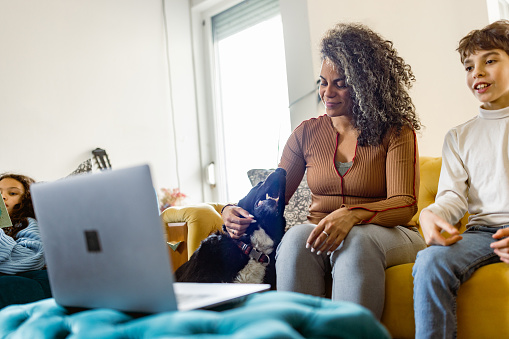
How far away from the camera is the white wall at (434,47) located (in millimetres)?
2807

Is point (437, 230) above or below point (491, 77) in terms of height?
below

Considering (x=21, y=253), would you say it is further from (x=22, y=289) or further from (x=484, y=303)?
(x=484, y=303)

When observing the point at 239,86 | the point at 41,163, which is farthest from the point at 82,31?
the point at 239,86

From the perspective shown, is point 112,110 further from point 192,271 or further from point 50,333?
point 50,333

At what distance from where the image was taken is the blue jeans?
125 centimetres

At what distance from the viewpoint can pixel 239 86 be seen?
4574 mm

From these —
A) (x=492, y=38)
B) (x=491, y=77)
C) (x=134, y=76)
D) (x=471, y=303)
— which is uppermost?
(x=134, y=76)

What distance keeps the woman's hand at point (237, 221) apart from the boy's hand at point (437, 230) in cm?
52

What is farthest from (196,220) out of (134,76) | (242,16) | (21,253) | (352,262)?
(242,16)

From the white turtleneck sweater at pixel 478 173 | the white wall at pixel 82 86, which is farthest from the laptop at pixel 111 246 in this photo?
the white wall at pixel 82 86

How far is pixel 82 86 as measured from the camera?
393cm

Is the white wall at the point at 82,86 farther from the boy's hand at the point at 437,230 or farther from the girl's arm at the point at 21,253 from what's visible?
the boy's hand at the point at 437,230

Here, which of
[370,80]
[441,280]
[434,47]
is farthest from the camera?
[434,47]

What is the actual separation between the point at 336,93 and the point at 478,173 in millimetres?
538
